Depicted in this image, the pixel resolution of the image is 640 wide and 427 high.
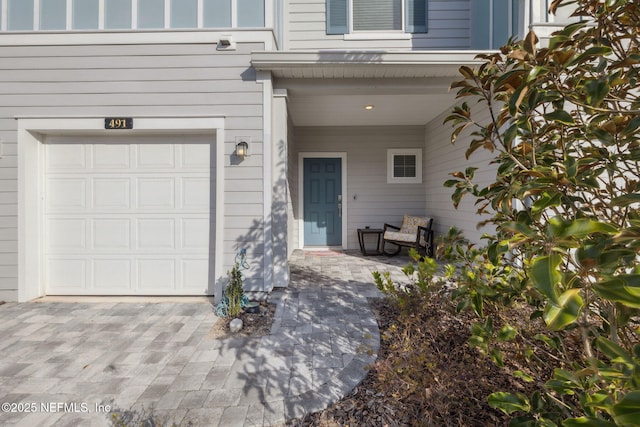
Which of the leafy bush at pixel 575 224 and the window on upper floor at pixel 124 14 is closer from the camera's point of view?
the leafy bush at pixel 575 224

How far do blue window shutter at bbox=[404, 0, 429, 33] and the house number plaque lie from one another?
4.37 meters

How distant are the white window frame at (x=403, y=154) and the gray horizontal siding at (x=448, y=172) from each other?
0.56 ft

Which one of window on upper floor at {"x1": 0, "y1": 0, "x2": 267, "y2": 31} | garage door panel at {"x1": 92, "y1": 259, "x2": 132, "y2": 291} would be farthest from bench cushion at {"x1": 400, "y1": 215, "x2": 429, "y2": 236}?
garage door panel at {"x1": 92, "y1": 259, "x2": 132, "y2": 291}

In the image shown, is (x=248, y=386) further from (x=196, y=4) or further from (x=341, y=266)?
(x=196, y=4)

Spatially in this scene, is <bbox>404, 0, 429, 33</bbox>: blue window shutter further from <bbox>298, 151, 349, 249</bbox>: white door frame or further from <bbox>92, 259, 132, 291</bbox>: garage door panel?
<bbox>92, 259, 132, 291</bbox>: garage door panel

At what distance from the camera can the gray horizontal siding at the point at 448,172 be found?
3.97 metres

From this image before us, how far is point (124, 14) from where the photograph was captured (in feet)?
11.2

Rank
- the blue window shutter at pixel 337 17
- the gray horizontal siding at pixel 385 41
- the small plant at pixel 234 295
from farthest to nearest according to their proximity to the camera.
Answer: the blue window shutter at pixel 337 17
the gray horizontal siding at pixel 385 41
the small plant at pixel 234 295

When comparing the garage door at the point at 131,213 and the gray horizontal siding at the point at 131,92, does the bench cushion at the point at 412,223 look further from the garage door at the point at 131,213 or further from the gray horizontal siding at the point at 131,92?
the garage door at the point at 131,213

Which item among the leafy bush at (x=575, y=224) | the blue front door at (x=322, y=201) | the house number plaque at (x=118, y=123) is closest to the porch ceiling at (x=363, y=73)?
the house number plaque at (x=118, y=123)

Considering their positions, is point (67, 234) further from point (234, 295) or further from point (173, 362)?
point (173, 362)

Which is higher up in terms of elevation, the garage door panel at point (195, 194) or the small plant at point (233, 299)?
the garage door panel at point (195, 194)

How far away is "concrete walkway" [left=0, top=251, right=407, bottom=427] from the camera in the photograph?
1.74 m

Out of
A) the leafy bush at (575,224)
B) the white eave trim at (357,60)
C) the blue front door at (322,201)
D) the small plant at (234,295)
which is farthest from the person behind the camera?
the blue front door at (322,201)
